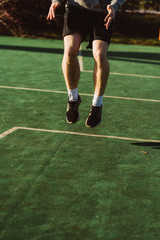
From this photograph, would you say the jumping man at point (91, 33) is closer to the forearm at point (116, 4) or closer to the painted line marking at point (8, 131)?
the forearm at point (116, 4)

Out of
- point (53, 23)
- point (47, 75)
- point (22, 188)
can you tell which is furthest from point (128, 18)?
point (22, 188)

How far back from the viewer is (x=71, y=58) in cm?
446

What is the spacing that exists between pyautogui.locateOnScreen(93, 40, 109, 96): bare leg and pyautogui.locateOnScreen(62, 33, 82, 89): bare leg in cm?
21

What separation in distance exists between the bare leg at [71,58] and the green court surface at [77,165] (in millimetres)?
618

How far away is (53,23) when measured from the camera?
59.0 ft

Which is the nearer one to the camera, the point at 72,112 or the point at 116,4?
the point at 116,4

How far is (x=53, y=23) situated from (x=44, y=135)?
1418 centimetres

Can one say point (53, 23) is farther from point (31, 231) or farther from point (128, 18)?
point (31, 231)

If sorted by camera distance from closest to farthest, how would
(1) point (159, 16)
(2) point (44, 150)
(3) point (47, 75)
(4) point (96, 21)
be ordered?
1. (2) point (44, 150)
2. (4) point (96, 21)
3. (3) point (47, 75)
4. (1) point (159, 16)

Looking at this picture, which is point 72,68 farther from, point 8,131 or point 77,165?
point 77,165

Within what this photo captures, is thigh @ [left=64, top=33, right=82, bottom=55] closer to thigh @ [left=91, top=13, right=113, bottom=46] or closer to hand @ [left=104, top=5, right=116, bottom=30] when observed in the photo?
thigh @ [left=91, top=13, right=113, bottom=46]

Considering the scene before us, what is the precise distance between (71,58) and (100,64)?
1.10ft

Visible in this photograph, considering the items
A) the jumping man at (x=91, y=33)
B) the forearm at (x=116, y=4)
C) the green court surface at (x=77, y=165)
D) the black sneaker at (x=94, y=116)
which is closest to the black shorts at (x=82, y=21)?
the jumping man at (x=91, y=33)

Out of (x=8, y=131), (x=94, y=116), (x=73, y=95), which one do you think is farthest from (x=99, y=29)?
(x=8, y=131)
